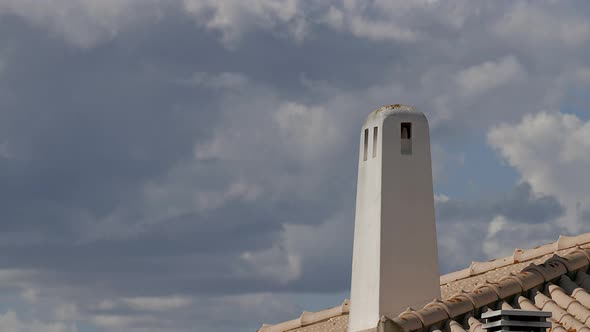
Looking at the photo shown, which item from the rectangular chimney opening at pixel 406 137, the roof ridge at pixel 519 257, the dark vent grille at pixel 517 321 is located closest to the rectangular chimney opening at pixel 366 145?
the rectangular chimney opening at pixel 406 137

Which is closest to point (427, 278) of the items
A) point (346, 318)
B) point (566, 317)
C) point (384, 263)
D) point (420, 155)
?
point (384, 263)

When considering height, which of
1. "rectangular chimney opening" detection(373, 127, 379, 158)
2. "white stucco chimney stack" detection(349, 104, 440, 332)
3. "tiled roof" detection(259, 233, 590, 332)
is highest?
"rectangular chimney opening" detection(373, 127, 379, 158)

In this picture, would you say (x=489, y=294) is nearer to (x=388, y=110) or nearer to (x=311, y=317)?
(x=388, y=110)

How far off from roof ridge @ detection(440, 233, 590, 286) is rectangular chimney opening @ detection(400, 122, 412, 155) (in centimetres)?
367

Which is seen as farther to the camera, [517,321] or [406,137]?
[406,137]

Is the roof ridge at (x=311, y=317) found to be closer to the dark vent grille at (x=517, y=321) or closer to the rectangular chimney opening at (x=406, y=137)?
the rectangular chimney opening at (x=406, y=137)

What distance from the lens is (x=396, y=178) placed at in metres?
26.8

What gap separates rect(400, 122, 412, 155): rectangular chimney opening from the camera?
27.0 metres

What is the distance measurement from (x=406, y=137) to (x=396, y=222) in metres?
1.91

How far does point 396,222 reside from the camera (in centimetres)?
2673

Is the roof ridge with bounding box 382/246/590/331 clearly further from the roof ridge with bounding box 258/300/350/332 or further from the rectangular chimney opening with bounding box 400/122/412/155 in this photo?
the roof ridge with bounding box 258/300/350/332

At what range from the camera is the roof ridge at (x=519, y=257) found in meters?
26.1

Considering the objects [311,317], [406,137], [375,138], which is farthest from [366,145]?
[311,317]

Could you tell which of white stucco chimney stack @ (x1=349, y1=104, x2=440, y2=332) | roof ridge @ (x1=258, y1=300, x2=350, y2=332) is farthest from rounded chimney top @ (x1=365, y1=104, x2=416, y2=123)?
roof ridge @ (x1=258, y1=300, x2=350, y2=332)
